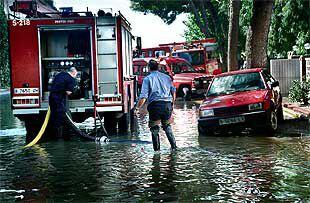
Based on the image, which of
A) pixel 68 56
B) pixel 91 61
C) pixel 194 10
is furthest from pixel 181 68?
pixel 91 61

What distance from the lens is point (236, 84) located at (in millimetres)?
16016

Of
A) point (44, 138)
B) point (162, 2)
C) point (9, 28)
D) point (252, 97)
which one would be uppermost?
point (162, 2)

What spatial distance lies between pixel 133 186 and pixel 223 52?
3112cm

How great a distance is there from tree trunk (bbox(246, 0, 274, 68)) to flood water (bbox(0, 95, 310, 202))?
5430 mm

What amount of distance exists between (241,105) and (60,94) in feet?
13.6

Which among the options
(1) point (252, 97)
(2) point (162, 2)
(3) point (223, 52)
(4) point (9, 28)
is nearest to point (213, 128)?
(1) point (252, 97)

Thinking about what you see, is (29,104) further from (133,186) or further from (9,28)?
(133,186)

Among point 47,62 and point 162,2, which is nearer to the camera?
point 47,62

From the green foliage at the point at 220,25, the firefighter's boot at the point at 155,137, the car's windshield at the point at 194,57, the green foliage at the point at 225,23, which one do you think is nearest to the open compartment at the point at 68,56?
the firefighter's boot at the point at 155,137

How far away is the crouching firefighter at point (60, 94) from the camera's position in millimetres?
14789

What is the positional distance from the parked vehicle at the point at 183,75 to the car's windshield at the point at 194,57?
109cm

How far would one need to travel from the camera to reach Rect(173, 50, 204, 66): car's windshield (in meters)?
35.3

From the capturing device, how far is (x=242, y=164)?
10.5 meters

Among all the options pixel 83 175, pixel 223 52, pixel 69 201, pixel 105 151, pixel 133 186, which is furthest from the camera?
pixel 223 52
